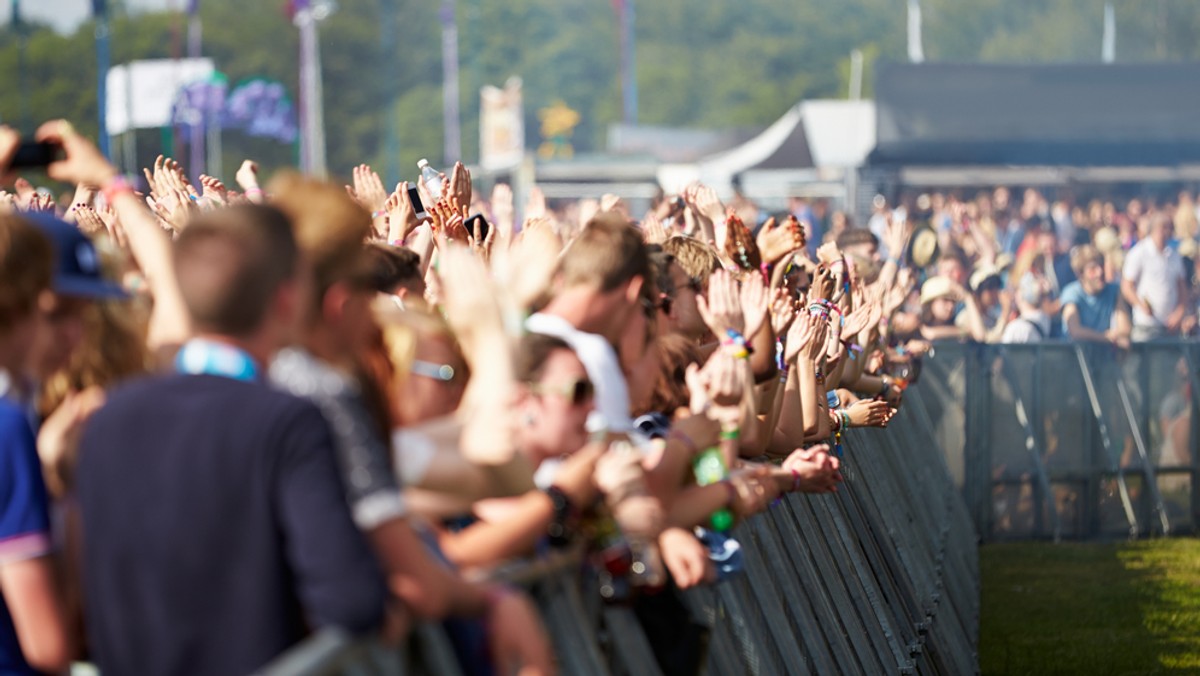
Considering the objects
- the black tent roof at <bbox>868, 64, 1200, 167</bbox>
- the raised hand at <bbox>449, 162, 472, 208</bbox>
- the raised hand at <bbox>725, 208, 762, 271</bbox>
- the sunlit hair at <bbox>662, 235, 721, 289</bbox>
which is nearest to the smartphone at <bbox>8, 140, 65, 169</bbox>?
the sunlit hair at <bbox>662, 235, 721, 289</bbox>

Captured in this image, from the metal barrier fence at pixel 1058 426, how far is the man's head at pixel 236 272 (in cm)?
1377

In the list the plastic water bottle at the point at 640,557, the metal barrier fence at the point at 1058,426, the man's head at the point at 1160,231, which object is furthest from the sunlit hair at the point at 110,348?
the man's head at the point at 1160,231

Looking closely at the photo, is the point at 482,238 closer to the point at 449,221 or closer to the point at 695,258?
the point at 449,221

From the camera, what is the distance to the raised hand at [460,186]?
8.56 metres

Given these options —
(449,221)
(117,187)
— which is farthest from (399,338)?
(449,221)

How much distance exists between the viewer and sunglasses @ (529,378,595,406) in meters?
4.81

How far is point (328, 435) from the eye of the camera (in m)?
3.61

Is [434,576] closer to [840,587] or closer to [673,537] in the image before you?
[673,537]

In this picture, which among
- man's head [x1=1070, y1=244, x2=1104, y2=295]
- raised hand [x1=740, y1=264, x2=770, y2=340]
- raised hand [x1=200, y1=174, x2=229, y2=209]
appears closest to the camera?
raised hand [x1=740, y1=264, x2=770, y2=340]

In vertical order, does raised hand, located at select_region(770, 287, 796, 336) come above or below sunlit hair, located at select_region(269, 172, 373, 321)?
below

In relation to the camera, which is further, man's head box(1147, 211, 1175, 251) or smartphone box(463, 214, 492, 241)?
man's head box(1147, 211, 1175, 251)

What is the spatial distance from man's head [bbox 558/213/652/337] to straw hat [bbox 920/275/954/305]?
1273 cm

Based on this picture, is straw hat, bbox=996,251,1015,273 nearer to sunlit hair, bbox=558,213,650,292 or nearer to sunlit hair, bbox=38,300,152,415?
sunlit hair, bbox=558,213,650,292

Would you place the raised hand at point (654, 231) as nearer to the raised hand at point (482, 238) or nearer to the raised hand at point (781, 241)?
the raised hand at point (781, 241)
